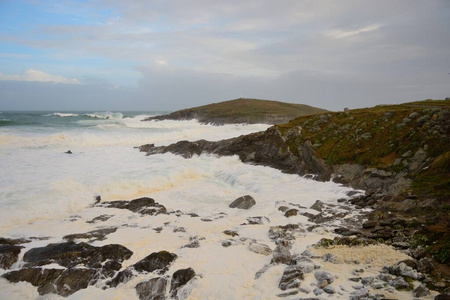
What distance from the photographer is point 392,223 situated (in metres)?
11.8

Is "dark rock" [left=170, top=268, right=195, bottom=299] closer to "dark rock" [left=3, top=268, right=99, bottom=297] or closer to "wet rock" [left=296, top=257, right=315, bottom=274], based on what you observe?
"dark rock" [left=3, top=268, right=99, bottom=297]

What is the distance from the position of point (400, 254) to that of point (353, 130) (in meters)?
16.0

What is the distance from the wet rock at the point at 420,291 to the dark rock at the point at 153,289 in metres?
6.63

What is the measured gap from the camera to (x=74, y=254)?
9.98m

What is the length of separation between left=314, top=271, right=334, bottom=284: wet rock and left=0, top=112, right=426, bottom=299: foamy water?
114 centimetres

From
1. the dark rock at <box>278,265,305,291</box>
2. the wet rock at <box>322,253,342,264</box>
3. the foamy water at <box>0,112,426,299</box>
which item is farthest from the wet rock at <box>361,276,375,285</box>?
the foamy water at <box>0,112,426,299</box>

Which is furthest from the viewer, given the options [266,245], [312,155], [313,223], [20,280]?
[312,155]

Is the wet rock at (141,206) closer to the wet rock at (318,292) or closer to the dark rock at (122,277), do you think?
the dark rock at (122,277)

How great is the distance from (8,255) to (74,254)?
7.06 feet

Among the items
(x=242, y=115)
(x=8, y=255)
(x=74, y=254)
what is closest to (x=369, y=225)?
(x=74, y=254)

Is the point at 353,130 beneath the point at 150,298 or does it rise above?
above

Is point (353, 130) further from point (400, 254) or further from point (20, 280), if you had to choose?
point (20, 280)

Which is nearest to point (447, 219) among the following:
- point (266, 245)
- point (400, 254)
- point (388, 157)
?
point (400, 254)

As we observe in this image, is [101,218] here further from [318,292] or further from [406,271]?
→ [406,271]
